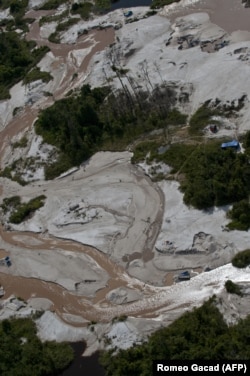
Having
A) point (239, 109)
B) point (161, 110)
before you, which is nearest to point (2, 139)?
point (161, 110)

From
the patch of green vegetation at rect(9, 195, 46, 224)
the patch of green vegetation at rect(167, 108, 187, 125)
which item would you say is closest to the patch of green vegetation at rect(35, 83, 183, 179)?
the patch of green vegetation at rect(167, 108, 187, 125)

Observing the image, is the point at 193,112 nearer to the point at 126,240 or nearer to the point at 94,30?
the point at 126,240

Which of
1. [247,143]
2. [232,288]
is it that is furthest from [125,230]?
[247,143]

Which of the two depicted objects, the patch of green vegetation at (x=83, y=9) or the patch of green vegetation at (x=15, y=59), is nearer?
the patch of green vegetation at (x=15, y=59)

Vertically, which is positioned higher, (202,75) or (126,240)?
(202,75)

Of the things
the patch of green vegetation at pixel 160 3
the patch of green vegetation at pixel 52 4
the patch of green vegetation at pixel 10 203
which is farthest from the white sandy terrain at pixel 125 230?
the patch of green vegetation at pixel 52 4

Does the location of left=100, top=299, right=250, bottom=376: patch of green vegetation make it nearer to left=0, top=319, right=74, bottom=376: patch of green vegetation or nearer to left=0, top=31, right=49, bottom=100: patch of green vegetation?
left=0, top=319, right=74, bottom=376: patch of green vegetation

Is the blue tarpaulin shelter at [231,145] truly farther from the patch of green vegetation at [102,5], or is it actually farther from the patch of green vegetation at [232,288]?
the patch of green vegetation at [102,5]
